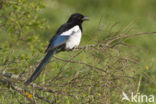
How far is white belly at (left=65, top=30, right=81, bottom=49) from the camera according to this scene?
448cm

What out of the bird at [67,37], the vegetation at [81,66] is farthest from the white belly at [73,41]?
the vegetation at [81,66]

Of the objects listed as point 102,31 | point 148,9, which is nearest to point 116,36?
point 102,31

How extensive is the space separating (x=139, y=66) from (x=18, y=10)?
56.7 inches

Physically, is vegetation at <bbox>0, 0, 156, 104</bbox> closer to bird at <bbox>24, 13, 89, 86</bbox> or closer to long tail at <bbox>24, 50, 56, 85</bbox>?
long tail at <bbox>24, 50, 56, 85</bbox>

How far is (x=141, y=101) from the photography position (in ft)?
14.4

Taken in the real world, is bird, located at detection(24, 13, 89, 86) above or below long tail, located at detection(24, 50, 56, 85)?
above

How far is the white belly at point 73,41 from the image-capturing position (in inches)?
176

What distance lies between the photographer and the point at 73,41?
4.49 m

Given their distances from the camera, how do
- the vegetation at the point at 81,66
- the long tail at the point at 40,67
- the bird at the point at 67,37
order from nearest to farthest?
the vegetation at the point at 81,66 < the long tail at the point at 40,67 < the bird at the point at 67,37

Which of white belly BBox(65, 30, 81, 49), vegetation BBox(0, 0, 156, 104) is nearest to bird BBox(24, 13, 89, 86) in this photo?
white belly BBox(65, 30, 81, 49)

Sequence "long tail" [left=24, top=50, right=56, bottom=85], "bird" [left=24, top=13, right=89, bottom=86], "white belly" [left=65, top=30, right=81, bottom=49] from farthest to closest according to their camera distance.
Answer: "white belly" [left=65, top=30, right=81, bottom=49], "bird" [left=24, top=13, right=89, bottom=86], "long tail" [left=24, top=50, right=56, bottom=85]

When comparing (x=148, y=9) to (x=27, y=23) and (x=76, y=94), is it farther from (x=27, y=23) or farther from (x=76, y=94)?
(x=76, y=94)

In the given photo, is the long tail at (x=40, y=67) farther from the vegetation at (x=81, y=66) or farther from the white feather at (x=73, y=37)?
the white feather at (x=73, y=37)

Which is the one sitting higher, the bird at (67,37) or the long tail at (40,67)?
the bird at (67,37)
